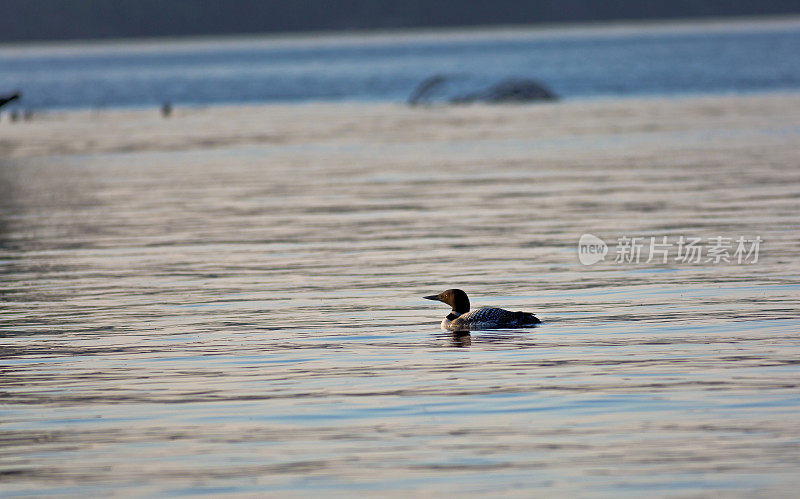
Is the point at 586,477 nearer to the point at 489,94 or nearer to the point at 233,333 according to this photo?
the point at 233,333

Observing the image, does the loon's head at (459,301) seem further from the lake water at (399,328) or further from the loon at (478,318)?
the lake water at (399,328)

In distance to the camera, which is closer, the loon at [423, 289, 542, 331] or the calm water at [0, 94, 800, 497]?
the calm water at [0, 94, 800, 497]

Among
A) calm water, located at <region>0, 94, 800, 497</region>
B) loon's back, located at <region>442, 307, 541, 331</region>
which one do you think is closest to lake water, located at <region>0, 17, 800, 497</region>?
calm water, located at <region>0, 94, 800, 497</region>

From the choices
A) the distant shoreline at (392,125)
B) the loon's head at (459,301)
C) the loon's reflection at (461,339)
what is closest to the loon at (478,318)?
the loon's head at (459,301)

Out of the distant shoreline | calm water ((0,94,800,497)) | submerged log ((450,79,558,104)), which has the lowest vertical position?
calm water ((0,94,800,497))

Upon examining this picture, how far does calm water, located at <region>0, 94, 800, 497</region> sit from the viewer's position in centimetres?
1255

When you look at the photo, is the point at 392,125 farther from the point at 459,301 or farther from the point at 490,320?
the point at 490,320

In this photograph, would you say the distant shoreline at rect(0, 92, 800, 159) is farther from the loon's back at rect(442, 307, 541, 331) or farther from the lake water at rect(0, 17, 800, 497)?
the loon's back at rect(442, 307, 541, 331)

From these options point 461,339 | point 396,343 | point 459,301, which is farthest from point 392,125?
point 396,343

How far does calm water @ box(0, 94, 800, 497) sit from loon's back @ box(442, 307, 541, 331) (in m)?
0.21

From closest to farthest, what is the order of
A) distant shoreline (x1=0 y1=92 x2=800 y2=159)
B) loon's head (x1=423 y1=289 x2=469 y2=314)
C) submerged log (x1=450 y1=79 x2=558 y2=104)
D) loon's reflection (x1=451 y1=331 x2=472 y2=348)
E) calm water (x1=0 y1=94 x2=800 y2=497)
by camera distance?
calm water (x1=0 y1=94 x2=800 y2=497), loon's reflection (x1=451 y1=331 x2=472 y2=348), loon's head (x1=423 y1=289 x2=469 y2=314), distant shoreline (x1=0 y1=92 x2=800 y2=159), submerged log (x1=450 y1=79 x2=558 y2=104)

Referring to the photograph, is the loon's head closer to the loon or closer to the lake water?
the loon

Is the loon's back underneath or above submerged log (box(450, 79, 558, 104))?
underneath

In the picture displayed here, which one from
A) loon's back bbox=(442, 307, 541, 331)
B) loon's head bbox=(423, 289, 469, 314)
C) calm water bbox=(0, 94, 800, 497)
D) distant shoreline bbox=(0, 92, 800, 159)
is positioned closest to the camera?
calm water bbox=(0, 94, 800, 497)
